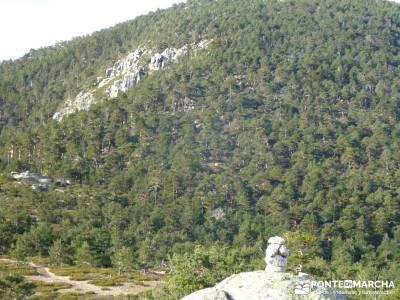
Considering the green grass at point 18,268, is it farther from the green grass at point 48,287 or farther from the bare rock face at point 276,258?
the bare rock face at point 276,258

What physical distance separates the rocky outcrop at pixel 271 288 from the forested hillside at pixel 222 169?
1534 inches

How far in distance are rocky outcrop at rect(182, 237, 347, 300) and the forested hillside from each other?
3896 centimetres

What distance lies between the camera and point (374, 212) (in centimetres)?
12150

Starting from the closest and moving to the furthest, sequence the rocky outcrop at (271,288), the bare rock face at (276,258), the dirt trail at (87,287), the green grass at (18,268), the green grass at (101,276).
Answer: the rocky outcrop at (271,288) → the bare rock face at (276,258) → the dirt trail at (87,287) → the green grass at (101,276) → the green grass at (18,268)

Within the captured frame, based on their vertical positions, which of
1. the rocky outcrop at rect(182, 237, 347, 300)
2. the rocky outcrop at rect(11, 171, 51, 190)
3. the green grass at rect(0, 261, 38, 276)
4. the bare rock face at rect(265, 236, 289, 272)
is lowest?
the green grass at rect(0, 261, 38, 276)

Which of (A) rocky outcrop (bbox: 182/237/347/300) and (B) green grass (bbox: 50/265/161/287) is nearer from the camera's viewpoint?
(A) rocky outcrop (bbox: 182/237/347/300)

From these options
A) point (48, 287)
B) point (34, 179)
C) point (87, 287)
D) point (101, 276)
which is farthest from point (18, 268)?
point (34, 179)

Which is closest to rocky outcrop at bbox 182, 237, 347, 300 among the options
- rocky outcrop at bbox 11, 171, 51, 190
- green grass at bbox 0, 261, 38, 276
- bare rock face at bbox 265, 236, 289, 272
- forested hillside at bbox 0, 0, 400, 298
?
bare rock face at bbox 265, 236, 289, 272

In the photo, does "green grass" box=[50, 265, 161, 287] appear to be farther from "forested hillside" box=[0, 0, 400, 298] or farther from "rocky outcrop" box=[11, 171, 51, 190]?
"rocky outcrop" box=[11, 171, 51, 190]

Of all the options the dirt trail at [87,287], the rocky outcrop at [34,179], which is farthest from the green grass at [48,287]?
the rocky outcrop at [34,179]

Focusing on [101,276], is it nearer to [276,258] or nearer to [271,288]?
[276,258]

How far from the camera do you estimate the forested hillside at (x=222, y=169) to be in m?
102

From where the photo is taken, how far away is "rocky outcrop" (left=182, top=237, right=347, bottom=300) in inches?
691

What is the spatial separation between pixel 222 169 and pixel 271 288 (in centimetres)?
12941
